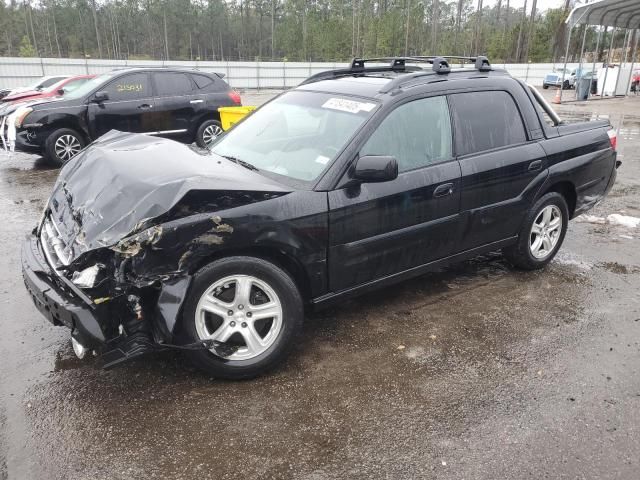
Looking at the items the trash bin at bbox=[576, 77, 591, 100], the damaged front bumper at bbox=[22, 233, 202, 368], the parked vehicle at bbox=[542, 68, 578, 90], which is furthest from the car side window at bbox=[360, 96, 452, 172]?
the parked vehicle at bbox=[542, 68, 578, 90]

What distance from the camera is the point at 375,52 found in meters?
63.8

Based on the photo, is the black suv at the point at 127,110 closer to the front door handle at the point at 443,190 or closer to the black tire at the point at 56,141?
the black tire at the point at 56,141

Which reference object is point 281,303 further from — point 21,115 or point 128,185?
point 21,115

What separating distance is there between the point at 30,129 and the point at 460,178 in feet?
26.3

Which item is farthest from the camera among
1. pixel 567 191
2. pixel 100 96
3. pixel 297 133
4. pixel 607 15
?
pixel 607 15

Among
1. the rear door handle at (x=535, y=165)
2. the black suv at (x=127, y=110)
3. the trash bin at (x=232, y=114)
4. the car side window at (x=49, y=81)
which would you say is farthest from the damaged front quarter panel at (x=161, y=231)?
the car side window at (x=49, y=81)

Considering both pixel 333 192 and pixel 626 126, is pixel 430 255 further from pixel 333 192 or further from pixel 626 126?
pixel 626 126

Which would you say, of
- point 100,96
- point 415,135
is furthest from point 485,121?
point 100,96

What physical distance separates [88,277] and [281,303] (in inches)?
42.1

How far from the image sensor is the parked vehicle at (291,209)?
8.95 feet

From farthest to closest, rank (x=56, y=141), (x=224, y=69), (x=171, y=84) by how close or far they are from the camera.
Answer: (x=224, y=69), (x=171, y=84), (x=56, y=141)

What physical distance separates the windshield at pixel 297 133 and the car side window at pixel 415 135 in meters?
0.16

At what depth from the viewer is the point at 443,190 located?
3.72 m

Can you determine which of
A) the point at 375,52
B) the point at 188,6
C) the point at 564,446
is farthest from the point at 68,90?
the point at 188,6
